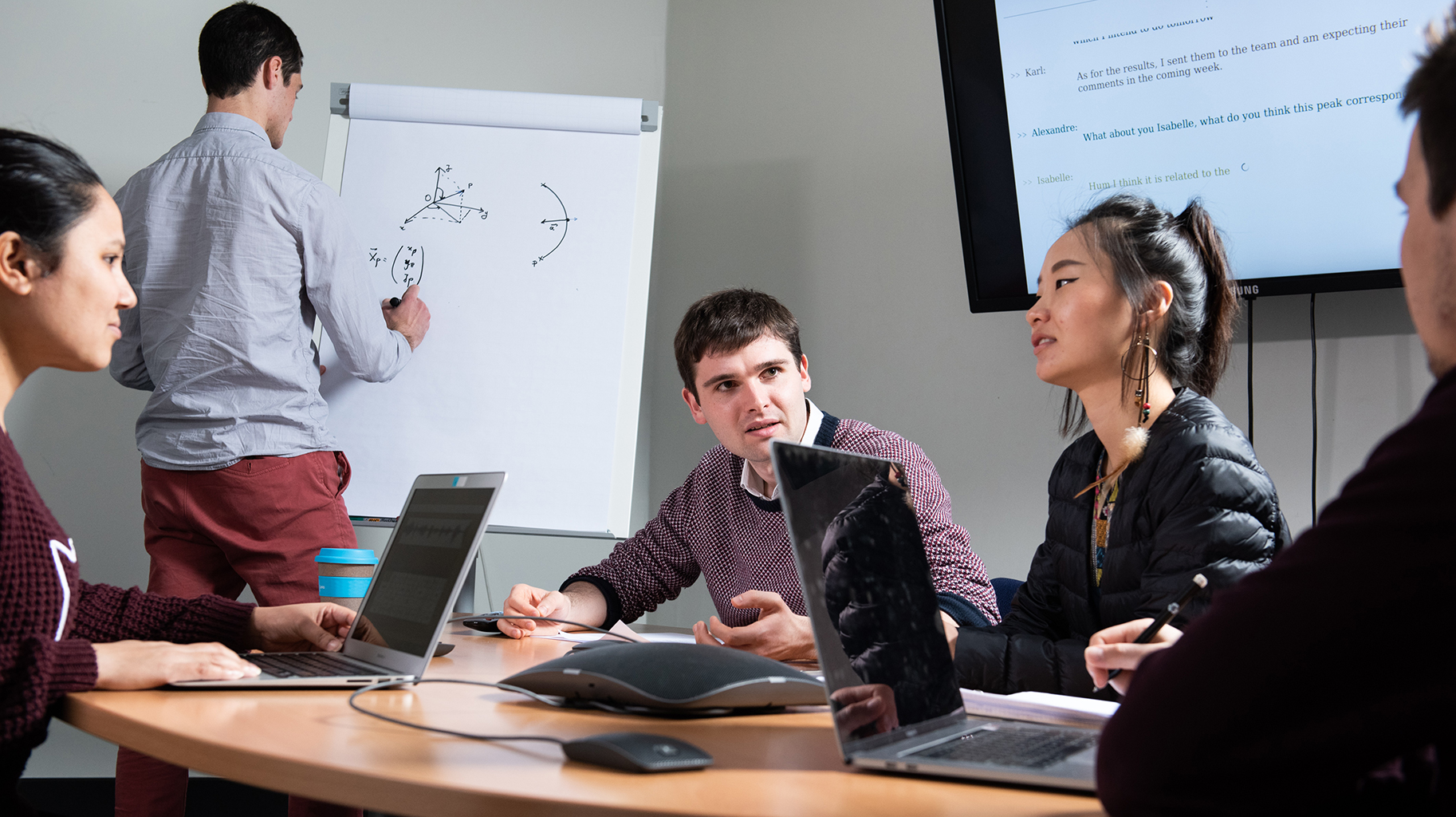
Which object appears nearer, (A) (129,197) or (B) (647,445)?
(A) (129,197)

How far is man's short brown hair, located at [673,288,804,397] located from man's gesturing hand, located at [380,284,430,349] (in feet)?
2.45

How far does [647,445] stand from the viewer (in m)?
3.14

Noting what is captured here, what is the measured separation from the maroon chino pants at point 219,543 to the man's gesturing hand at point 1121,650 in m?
1.48

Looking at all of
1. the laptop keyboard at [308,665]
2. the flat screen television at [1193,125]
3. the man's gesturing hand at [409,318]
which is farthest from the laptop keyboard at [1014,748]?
the man's gesturing hand at [409,318]

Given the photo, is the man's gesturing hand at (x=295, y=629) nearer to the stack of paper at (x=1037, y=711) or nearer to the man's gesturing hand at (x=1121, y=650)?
the stack of paper at (x=1037, y=711)

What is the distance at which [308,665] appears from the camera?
1041mm

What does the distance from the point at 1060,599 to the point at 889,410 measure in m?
1.17

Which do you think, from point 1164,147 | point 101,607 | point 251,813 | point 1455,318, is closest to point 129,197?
point 101,607

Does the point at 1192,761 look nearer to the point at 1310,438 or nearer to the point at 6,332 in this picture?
the point at 6,332

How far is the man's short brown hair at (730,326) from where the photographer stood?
5.85 ft

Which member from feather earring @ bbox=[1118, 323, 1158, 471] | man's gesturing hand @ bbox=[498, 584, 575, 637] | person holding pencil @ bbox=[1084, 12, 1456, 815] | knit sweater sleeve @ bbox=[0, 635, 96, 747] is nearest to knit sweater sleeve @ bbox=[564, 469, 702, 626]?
man's gesturing hand @ bbox=[498, 584, 575, 637]

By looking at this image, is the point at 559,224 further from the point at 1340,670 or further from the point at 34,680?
the point at 1340,670

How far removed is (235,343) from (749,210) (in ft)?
5.00

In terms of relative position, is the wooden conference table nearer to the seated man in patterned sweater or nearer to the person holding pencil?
the person holding pencil
